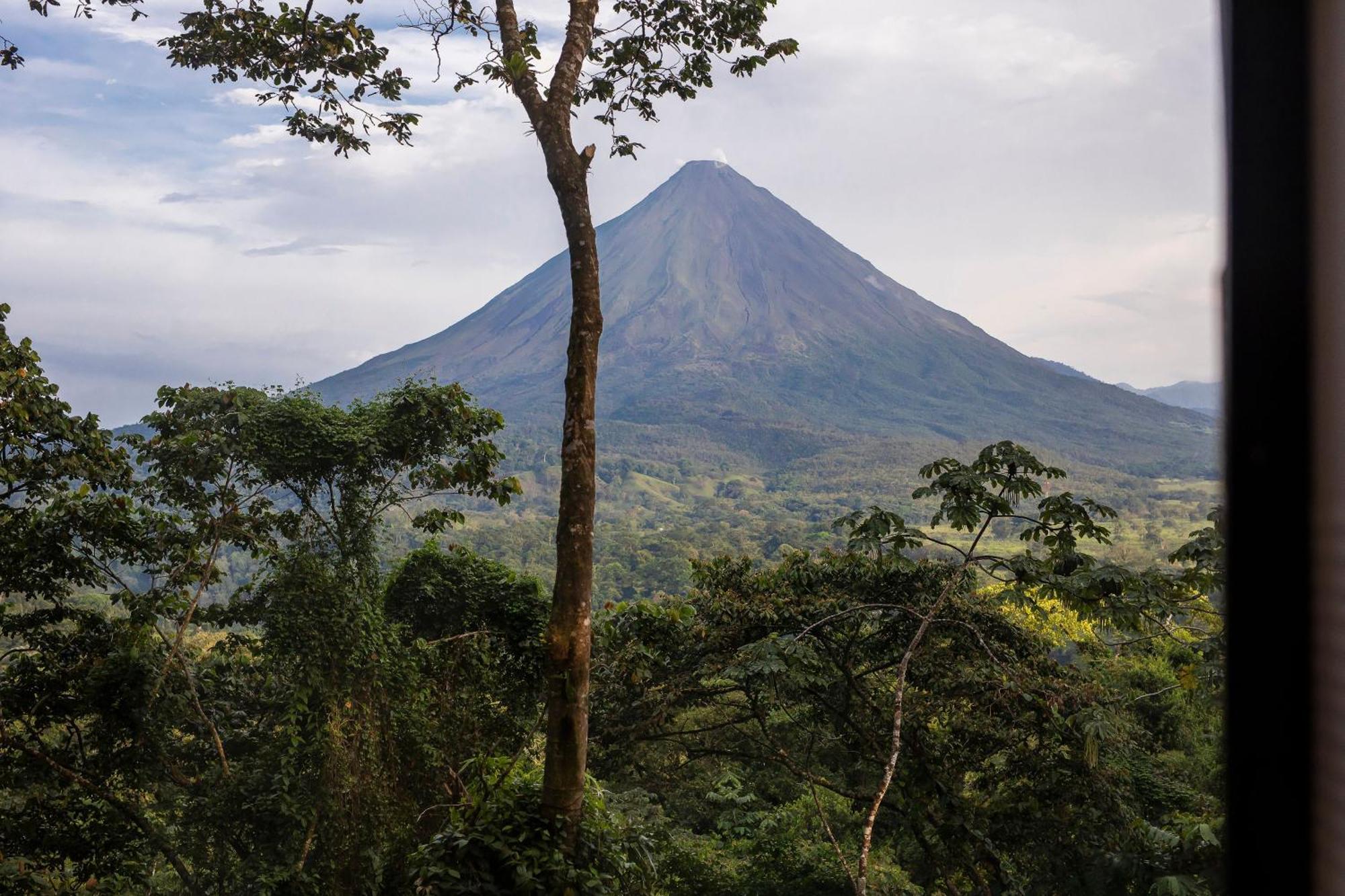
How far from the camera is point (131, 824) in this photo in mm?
5277

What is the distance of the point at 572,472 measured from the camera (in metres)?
3.00

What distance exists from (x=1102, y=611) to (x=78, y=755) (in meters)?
5.52

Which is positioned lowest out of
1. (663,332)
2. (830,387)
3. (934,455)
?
(934,455)

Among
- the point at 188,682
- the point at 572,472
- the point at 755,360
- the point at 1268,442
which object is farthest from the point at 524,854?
the point at 755,360

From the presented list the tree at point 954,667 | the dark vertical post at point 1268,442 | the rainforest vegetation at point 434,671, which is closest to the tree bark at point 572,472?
the rainforest vegetation at point 434,671

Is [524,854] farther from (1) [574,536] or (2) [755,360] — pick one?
(2) [755,360]

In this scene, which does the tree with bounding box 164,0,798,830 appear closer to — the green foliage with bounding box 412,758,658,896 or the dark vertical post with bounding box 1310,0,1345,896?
the green foliage with bounding box 412,758,658,896

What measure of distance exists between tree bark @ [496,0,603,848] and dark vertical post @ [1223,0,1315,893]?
2.43 metres

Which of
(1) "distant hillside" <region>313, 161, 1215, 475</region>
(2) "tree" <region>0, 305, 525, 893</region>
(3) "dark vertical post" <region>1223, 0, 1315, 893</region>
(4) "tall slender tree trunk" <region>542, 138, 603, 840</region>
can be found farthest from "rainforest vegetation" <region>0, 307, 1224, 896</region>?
(1) "distant hillside" <region>313, 161, 1215, 475</region>

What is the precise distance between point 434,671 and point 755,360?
98.0m

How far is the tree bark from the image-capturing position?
2.91 meters

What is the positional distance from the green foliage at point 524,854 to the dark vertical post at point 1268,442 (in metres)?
2.70

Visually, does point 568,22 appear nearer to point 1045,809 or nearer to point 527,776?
point 527,776

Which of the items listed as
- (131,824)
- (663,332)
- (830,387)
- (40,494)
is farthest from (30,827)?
(663,332)
